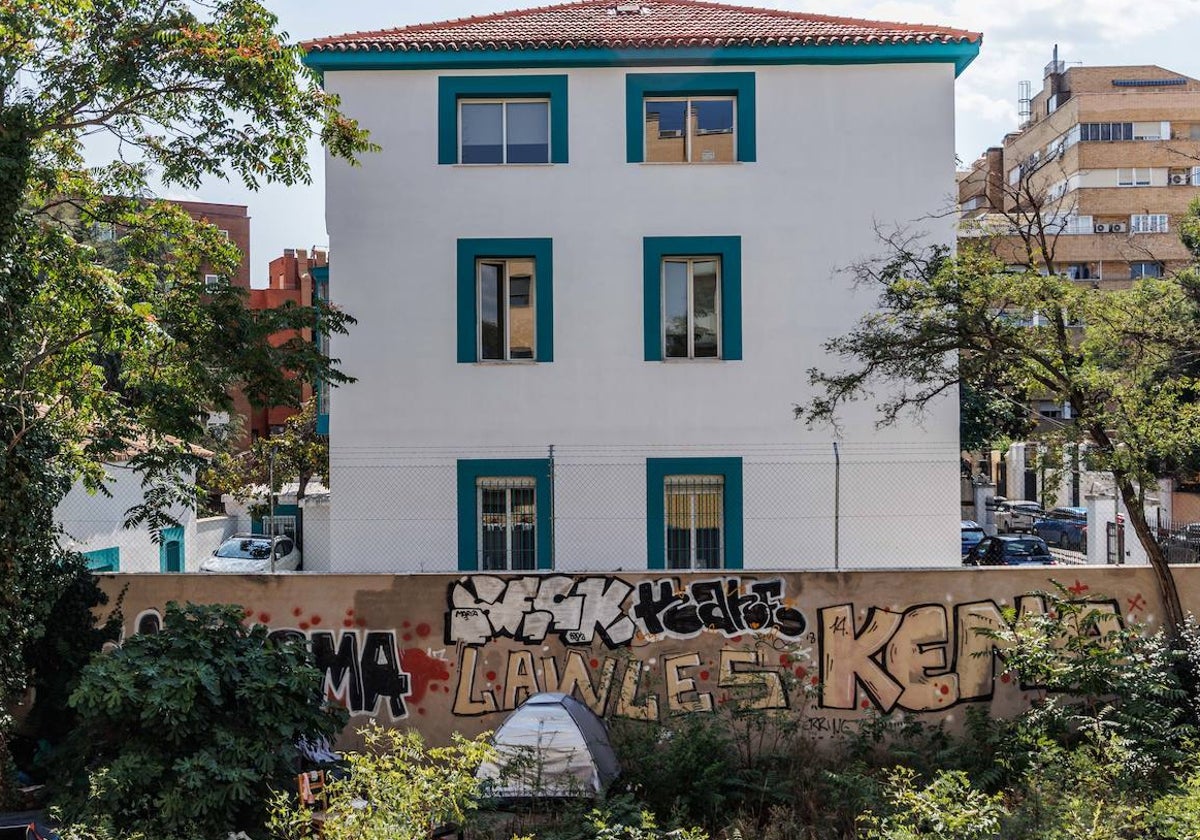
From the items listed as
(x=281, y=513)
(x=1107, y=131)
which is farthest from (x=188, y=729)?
(x=1107, y=131)

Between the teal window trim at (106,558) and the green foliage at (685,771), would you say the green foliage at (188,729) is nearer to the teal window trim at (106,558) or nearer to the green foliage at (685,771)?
the green foliage at (685,771)

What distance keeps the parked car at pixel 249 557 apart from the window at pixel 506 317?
427 inches

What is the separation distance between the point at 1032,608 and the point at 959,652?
0.89m

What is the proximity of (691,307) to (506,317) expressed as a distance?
2.69 meters

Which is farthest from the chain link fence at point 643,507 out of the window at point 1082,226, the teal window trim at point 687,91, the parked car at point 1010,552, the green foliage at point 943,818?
the window at point 1082,226

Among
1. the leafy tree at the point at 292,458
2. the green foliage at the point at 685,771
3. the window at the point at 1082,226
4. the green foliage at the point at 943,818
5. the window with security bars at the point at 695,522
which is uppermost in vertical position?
the window at the point at 1082,226

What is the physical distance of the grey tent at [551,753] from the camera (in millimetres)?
8773

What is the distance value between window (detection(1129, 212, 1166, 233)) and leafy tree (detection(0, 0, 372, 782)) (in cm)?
4894

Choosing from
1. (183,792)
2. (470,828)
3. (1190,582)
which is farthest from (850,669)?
(183,792)

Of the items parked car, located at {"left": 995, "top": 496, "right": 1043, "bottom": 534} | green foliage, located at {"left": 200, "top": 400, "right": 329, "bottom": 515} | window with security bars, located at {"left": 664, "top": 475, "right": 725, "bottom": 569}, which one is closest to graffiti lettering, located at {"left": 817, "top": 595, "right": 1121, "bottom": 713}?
window with security bars, located at {"left": 664, "top": 475, "right": 725, "bottom": 569}

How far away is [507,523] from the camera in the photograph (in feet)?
48.5

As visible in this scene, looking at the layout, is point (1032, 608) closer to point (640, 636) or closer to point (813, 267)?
point (640, 636)

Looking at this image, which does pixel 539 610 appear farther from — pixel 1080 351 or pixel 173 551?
pixel 173 551

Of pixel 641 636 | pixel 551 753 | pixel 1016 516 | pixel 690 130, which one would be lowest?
pixel 551 753
